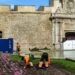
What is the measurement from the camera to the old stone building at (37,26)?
5219 centimetres

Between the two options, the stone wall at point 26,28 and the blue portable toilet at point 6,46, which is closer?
the blue portable toilet at point 6,46

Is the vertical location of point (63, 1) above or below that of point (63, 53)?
above

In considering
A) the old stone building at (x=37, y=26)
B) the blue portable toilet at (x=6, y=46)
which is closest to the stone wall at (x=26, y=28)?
the old stone building at (x=37, y=26)

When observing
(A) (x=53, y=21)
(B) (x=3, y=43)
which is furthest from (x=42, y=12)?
(B) (x=3, y=43)

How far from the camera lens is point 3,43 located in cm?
3972

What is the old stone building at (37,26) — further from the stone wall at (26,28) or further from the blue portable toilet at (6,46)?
the blue portable toilet at (6,46)

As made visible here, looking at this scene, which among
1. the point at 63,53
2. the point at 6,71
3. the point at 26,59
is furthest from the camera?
the point at 63,53

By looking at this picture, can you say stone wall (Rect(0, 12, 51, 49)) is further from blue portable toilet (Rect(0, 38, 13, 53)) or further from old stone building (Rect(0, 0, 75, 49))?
blue portable toilet (Rect(0, 38, 13, 53))

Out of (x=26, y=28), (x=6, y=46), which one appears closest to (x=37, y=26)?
(x=26, y=28)

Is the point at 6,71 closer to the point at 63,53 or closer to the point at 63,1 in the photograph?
the point at 63,53

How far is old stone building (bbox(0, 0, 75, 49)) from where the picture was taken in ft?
171

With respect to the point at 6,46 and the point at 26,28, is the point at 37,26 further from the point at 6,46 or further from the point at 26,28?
the point at 6,46

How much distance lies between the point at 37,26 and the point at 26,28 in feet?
4.65

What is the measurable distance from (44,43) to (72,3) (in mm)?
6901
